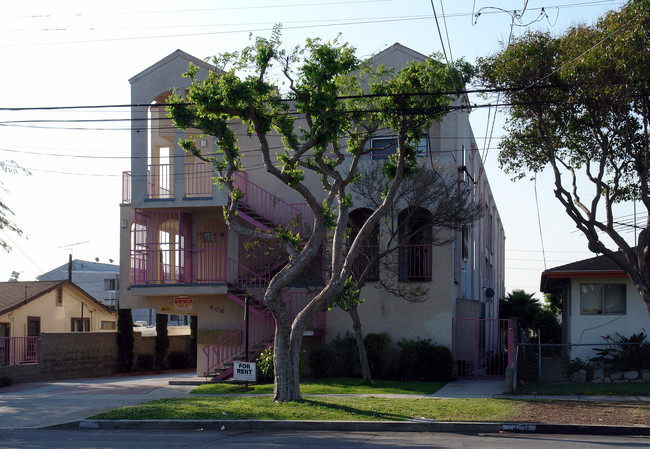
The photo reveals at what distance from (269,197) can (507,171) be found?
8.52 metres

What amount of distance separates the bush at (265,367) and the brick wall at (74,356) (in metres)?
9.10

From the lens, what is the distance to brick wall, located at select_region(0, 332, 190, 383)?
975 inches

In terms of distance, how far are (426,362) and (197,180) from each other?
9380 mm

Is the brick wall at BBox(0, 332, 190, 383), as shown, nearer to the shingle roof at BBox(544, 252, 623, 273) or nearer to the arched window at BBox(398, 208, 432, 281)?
the arched window at BBox(398, 208, 432, 281)

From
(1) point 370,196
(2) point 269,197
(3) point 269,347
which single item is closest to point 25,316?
(2) point 269,197

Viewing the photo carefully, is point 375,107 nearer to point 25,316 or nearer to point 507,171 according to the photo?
point 507,171

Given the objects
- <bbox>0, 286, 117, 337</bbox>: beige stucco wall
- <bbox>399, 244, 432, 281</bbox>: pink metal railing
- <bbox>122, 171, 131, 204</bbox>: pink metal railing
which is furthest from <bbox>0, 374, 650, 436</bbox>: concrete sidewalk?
<bbox>0, 286, 117, 337</bbox>: beige stucco wall

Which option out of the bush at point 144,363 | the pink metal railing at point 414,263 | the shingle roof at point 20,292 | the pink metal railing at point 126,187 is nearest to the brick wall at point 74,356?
the bush at point 144,363

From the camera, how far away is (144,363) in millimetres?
32281

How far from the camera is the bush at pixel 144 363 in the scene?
32.1 metres

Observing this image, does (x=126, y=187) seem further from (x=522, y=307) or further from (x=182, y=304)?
(x=522, y=307)

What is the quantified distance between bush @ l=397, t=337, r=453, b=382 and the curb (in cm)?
825

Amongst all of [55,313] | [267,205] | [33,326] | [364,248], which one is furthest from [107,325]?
[364,248]

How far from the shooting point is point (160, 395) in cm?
1806
